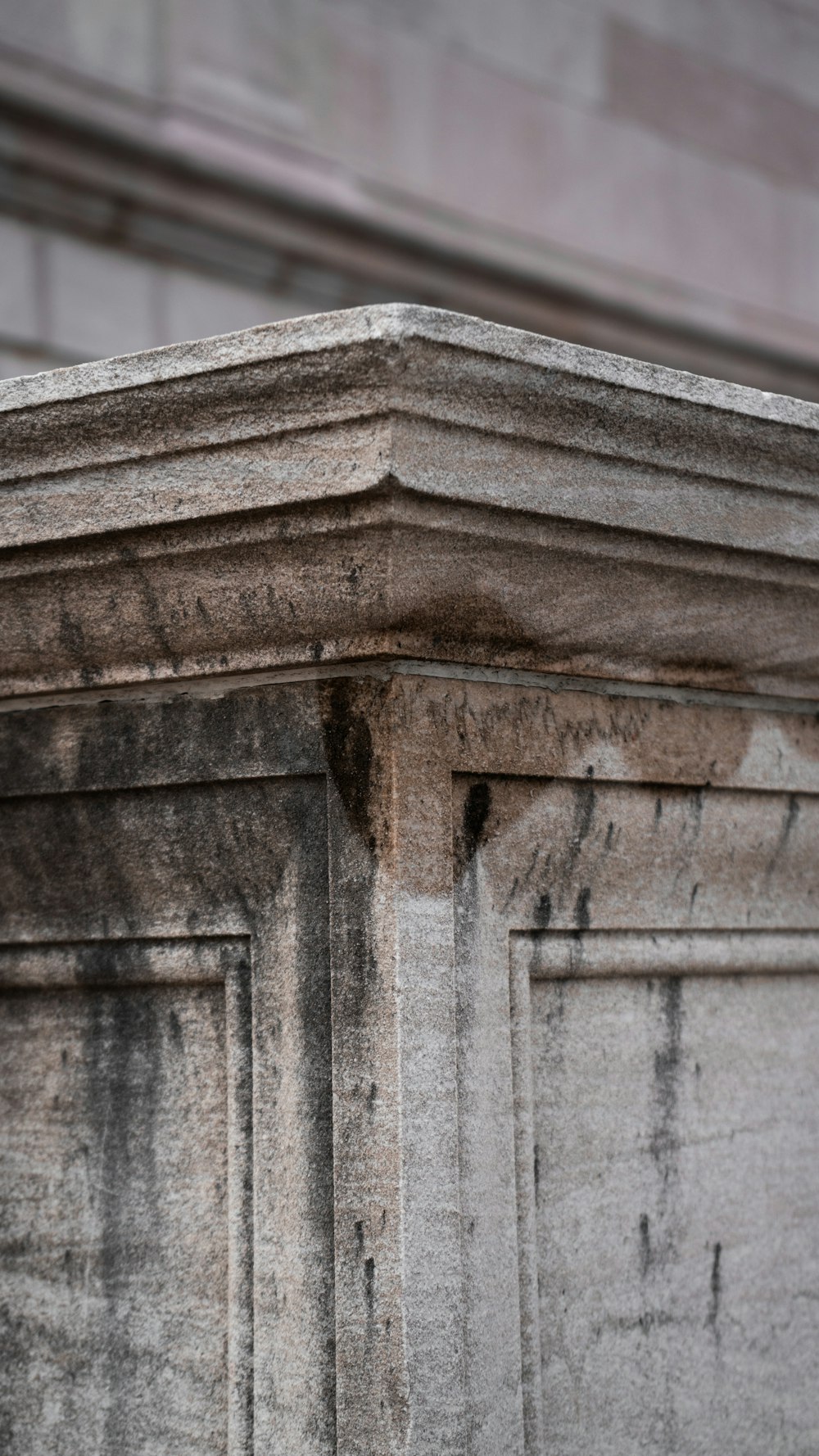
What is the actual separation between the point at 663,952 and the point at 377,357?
654 millimetres

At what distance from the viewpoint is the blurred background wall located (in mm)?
4633

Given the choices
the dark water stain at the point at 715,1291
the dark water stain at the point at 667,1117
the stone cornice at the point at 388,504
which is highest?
the stone cornice at the point at 388,504

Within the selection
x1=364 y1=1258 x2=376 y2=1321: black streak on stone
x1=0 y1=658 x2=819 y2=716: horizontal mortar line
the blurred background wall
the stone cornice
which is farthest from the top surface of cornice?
A: the blurred background wall

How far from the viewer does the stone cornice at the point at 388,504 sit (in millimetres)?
1040

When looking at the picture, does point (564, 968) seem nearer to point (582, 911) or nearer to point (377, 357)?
point (582, 911)

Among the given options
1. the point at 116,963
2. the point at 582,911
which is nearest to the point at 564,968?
the point at 582,911

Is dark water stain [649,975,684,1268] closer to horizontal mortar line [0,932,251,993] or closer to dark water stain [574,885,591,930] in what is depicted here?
dark water stain [574,885,591,930]

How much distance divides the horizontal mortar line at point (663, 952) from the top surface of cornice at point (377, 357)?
0.49 meters

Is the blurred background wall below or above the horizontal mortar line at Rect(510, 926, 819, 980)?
above

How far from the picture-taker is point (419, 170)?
5418mm

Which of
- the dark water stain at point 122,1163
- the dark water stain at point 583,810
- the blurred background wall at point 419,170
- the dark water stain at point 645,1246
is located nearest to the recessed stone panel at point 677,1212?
the dark water stain at point 645,1246

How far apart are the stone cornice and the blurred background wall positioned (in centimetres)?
370

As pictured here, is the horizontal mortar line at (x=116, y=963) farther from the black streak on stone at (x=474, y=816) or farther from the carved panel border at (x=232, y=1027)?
the black streak on stone at (x=474, y=816)

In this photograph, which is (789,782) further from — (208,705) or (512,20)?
(512,20)
